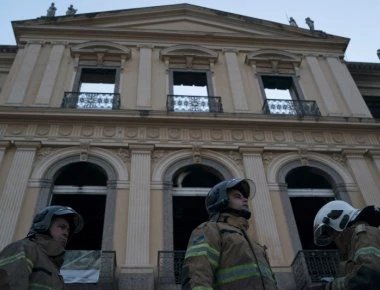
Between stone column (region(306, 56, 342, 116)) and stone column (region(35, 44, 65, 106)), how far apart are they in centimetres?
802

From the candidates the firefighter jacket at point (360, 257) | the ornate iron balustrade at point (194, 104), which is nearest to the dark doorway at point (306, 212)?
the ornate iron balustrade at point (194, 104)

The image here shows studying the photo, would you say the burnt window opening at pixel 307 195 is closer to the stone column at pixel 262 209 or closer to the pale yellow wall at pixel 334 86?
the stone column at pixel 262 209

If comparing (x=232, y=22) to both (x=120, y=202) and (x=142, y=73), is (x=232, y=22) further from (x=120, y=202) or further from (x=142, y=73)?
(x=120, y=202)

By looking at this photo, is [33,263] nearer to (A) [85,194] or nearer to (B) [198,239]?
(B) [198,239]

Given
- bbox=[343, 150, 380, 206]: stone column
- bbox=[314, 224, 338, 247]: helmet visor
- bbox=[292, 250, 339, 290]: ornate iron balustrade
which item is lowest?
bbox=[314, 224, 338, 247]: helmet visor

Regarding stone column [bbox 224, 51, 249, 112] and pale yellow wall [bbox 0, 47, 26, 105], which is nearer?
pale yellow wall [bbox 0, 47, 26, 105]

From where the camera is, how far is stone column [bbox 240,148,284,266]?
9.20 m

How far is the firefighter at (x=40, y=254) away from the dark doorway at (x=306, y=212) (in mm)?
7986

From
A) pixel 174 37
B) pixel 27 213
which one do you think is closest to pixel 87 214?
pixel 27 213

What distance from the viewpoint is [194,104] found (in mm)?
12547

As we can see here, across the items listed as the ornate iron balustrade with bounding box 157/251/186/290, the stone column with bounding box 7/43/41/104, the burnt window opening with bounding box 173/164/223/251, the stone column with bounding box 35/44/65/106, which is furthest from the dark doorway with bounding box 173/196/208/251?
the stone column with bounding box 7/43/41/104

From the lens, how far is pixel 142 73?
13.3 m

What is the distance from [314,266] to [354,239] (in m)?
5.20

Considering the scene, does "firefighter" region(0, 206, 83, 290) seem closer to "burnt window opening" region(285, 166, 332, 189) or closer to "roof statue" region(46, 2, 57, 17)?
"burnt window opening" region(285, 166, 332, 189)
